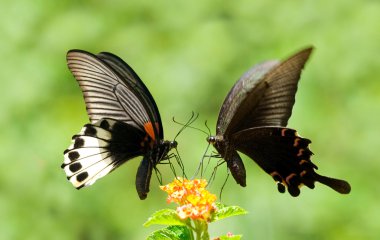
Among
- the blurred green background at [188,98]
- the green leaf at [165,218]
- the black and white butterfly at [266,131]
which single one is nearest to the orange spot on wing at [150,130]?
the black and white butterfly at [266,131]

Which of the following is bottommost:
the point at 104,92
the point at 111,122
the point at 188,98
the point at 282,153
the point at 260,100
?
the point at 282,153

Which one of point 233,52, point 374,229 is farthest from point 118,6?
point 374,229

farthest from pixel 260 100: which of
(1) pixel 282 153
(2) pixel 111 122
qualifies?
(2) pixel 111 122

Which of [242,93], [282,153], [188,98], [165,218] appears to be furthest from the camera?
[188,98]

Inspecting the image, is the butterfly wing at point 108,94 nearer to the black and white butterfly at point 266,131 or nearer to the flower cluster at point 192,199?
the black and white butterfly at point 266,131

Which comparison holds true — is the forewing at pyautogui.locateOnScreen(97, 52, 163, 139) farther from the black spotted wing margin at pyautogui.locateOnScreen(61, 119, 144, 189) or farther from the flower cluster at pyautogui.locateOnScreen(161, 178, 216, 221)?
the flower cluster at pyautogui.locateOnScreen(161, 178, 216, 221)

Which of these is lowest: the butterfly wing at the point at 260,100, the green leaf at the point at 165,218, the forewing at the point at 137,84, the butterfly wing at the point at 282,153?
the green leaf at the point at 165,218

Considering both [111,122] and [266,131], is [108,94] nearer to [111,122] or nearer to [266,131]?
[111,122]

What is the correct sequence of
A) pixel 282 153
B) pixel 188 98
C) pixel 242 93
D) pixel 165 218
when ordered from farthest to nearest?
pixel 188 98
pixel 282 153
pixel 242 93
pixel 165 218
